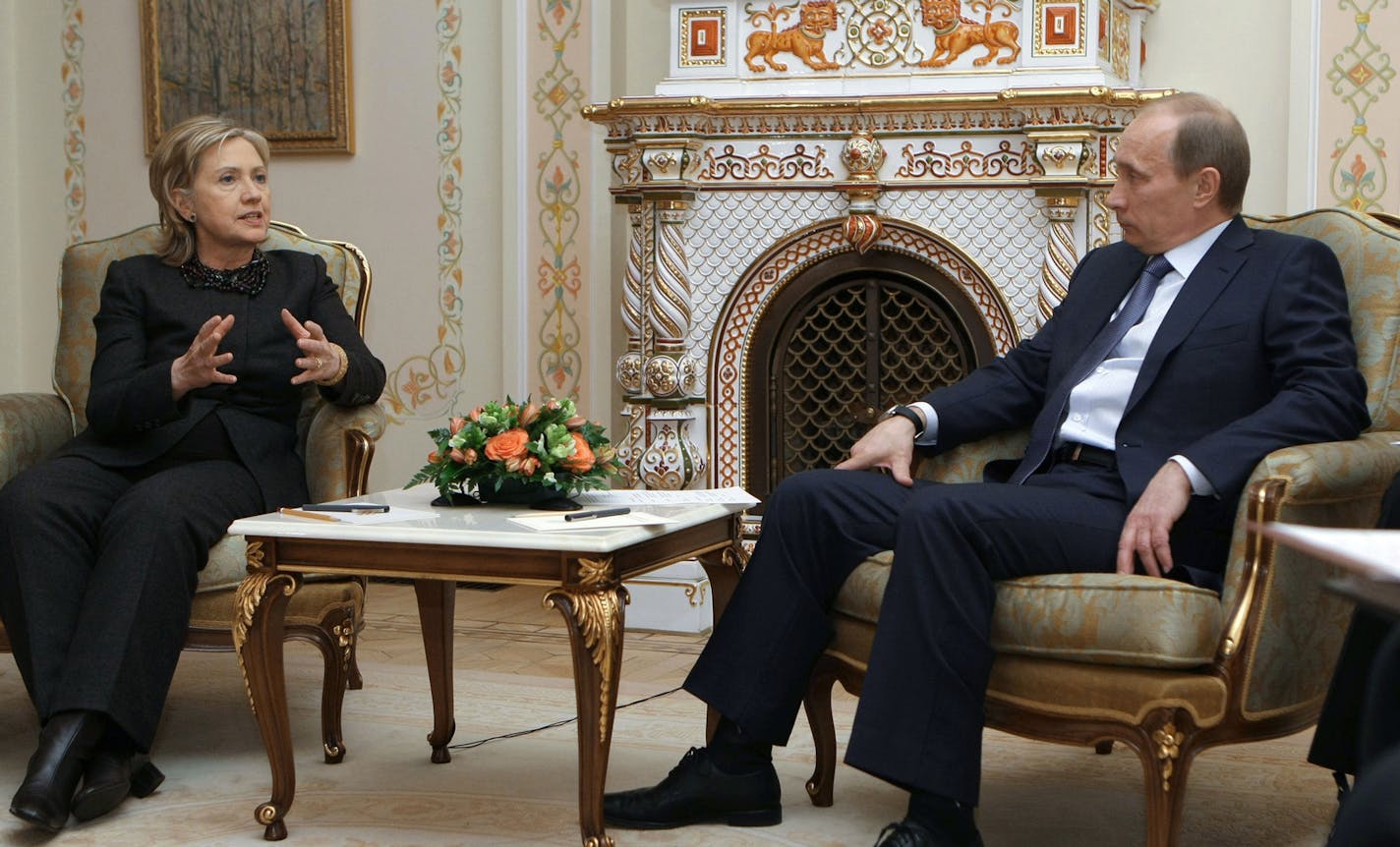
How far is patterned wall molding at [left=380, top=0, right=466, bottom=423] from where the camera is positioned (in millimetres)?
5461

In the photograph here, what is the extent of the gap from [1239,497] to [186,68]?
452 cm

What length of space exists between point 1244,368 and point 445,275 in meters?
3.41

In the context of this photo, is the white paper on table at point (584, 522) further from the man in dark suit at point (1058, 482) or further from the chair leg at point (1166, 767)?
the chair leg at point (1166, 767)

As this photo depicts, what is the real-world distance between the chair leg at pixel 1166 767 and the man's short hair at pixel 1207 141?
102 centimetres

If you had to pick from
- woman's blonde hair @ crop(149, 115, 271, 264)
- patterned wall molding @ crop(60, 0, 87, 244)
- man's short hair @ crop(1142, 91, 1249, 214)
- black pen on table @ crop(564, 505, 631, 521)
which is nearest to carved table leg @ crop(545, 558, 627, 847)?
black pen on table @ crop(564, 505, 631, 521)

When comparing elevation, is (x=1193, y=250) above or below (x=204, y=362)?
above

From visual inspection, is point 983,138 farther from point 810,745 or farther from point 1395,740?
point 1395,740

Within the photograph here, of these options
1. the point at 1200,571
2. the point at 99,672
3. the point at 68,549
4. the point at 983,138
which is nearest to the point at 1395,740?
the point at 1200,571

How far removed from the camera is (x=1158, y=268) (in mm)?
2887

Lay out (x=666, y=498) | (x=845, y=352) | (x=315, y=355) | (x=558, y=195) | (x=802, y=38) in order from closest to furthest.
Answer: (x=666, y=498) < (x=315, y=355) < (x=802, y=38) < (x=845, y=352) < (x=558, y=195)

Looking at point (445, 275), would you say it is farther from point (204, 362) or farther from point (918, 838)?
point (918, 838)

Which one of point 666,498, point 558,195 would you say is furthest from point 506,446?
point 558,195

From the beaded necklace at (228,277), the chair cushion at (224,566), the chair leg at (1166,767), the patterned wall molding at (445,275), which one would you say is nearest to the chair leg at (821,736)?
the chair leg at (1166,767)

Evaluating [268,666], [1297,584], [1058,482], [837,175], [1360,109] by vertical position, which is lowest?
[268,666]
